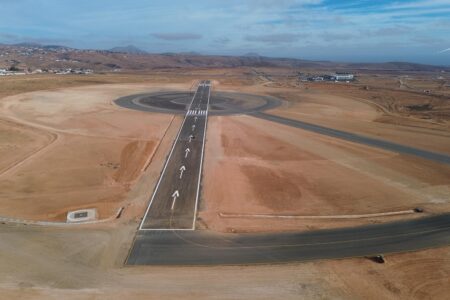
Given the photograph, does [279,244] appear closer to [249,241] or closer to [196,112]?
[249,241]

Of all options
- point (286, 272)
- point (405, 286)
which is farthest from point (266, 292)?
point (405, 286)

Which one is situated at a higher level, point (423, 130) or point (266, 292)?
point (423, 130)

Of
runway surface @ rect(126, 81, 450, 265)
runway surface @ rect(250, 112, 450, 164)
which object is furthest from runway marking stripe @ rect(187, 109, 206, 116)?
runway surface @ rect(126, 81, 450, 265)

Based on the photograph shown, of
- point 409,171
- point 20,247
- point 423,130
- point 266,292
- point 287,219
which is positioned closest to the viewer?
point 266,292

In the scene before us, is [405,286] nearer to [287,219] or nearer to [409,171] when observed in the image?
[287,219]

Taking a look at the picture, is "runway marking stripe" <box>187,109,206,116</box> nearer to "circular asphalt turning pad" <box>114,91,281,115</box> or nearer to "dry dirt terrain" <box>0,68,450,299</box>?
"circular asphalt turning pad" <box>114,91,281,115</box>

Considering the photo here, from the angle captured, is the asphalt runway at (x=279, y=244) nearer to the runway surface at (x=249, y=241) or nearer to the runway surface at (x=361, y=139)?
the runway surface at (x=249, y=241)
